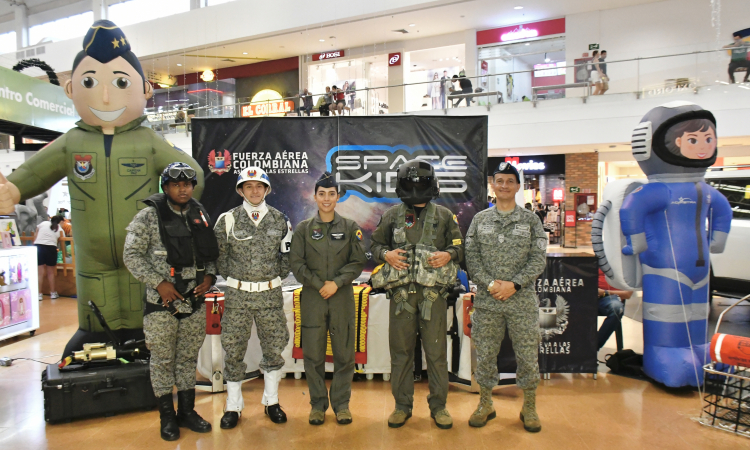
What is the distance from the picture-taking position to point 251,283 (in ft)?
11.0

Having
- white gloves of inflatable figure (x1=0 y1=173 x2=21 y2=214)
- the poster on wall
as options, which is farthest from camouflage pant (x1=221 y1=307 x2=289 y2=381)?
white gloves of inflatable figure (x1=0 y1=173 x2=21 y2=214)

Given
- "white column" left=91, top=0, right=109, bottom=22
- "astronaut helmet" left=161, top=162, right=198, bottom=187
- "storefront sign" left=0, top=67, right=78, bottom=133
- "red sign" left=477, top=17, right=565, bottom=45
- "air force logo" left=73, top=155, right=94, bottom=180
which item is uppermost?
"white column" left=91, top=0, right=109, bottom=22

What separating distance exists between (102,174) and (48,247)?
5.60 meters

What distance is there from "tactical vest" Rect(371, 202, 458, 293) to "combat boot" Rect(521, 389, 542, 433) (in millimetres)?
958

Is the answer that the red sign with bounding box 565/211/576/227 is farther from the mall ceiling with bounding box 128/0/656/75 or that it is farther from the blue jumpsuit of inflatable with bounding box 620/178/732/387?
the blue jumpsuit of inflatable with bounding box 620/178/732/387

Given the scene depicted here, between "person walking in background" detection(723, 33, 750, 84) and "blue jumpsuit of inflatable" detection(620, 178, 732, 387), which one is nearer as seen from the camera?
"blue jumpsuit of inflatable" detection(620, 178, 732, 387)

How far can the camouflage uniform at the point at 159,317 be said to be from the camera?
3137mm

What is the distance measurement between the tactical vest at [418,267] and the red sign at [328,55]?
55.6 feet

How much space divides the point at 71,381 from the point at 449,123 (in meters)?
3.88

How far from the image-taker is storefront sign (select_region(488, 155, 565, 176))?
15.6 metres

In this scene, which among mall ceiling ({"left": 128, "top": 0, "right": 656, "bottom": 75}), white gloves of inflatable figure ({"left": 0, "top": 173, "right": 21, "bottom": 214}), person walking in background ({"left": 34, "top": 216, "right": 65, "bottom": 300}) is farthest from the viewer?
mall ceiling ({"left": 128, "top": 0, "right": 656, "bottom": 75})

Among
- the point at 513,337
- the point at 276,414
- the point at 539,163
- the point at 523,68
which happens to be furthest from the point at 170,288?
the point at 539,163

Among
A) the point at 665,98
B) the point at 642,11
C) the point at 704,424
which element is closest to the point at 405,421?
the point at 704,424

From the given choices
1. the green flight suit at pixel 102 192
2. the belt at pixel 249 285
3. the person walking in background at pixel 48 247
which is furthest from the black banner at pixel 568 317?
the person walking in background at pixel 48 247
